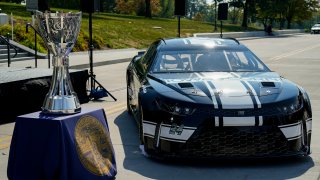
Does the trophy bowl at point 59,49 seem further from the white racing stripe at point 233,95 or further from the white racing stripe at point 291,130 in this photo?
the white racing stripe at point 291,130

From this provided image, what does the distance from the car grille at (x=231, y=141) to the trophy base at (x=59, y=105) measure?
1.45m

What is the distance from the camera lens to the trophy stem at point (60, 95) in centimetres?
452

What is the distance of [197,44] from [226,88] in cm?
178

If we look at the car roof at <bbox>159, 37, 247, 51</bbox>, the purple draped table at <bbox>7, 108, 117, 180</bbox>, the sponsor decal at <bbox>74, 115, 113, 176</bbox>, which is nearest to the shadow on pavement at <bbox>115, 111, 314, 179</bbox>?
the sponsor decal at <bbox>74, 115, 113, 176</bbox>

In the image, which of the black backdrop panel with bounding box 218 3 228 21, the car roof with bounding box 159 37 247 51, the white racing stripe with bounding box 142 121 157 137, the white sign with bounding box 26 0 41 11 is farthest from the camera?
the black backdrop panel with bounding box 218 3 228 21

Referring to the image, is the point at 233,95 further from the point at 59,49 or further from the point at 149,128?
the point at 59,49

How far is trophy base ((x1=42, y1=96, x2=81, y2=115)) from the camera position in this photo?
4.51 meters

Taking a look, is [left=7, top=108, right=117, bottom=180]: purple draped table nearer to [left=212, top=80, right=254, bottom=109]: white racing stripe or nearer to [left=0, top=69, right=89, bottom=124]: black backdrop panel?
[left=212, top=80, right=254, bottom=109]: white racing stripe

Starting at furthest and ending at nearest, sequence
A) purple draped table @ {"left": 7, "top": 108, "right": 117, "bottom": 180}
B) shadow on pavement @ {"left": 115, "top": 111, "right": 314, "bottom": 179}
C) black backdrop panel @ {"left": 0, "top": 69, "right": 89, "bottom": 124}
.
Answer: black backdrop panel @ {"left": 0, "top": 69, "right": 89, "bottom": 124}
shadow on pavement @ {"left": 115, "top": 111, "right": 314, "bottom": 179}
purple draped table @ {"left": 7, "top": 108, "right": 117, "bottom": 180}

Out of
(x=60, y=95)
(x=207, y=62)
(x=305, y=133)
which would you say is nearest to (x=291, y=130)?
(x=305, y=133)

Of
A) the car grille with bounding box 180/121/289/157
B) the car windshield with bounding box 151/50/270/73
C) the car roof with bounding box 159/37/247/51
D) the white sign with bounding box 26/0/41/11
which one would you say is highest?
the white sign with bounding box 26/0/41/11

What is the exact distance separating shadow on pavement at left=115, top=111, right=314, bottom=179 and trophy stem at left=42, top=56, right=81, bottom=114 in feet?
4.15

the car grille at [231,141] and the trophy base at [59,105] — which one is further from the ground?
the trophy base at [59,105]

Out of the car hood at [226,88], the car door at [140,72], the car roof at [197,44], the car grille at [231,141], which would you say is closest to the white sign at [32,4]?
the car door at [140,72]
